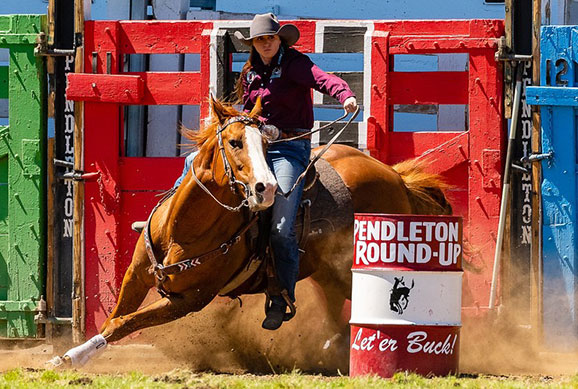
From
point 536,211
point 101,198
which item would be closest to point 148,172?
point 101,198

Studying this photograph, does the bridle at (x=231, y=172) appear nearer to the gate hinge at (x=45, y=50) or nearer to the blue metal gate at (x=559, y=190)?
the gate hinge at (x=45, y=50)

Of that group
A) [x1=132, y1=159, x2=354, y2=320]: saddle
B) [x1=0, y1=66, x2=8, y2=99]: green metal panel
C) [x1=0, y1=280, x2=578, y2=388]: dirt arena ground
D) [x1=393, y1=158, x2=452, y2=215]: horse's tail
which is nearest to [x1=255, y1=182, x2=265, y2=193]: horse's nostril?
[x1=132, y1=159, x2=354, y2=320]: saddle

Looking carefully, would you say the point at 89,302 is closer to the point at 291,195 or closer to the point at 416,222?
the point at 291,195

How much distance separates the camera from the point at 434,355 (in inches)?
253

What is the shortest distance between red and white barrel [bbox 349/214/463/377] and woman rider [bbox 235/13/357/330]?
65cm

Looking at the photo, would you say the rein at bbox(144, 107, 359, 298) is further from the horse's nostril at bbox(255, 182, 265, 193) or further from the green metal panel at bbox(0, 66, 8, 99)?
the green metal panel at bbox(0, 66, 8, 99)

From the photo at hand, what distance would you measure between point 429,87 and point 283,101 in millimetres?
1529

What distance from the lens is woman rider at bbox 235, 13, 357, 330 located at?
699cm

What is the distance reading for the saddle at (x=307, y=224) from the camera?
7203mm

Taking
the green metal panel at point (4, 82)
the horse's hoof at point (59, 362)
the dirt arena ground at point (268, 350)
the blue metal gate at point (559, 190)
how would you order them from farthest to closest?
1. the green metal panel at point (4, 82)
2. the blue metal gate at point (559, 190)
3. the dirt arena ground at point (268, 350)
4. the horse's hoof at point (59, 362)

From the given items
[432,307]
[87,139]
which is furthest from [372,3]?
[432,307]

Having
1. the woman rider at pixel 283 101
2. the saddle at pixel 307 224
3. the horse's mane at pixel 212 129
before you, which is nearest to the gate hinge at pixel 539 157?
the saddle at pixel 307 224

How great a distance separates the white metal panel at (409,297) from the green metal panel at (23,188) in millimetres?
3157

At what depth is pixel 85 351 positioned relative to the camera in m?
6.48
